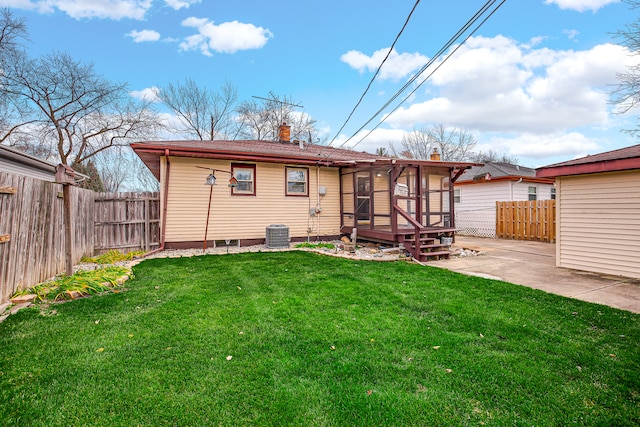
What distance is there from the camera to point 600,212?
5.91 meters

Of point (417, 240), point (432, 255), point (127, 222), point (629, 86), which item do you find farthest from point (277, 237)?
point (629, 86)

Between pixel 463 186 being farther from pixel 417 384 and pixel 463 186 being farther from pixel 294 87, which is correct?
pixel 417 384

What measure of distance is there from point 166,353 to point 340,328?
5.66 feet

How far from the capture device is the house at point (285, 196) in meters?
8.31

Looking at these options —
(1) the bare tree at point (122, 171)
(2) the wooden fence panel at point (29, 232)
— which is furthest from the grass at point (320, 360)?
(1) the bare tree at point (122, 171)

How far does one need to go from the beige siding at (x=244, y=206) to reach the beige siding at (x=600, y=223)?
6.31 metres

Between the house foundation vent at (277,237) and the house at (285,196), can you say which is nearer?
the house at (285,196)

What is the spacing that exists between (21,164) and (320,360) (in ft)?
28.5

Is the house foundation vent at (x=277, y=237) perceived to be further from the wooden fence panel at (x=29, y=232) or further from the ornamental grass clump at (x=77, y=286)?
the wooden fence panel at (x=29, y=232)

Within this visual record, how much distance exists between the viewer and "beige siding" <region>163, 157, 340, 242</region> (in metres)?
8.55

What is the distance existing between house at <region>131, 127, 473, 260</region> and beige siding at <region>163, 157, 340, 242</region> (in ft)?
0.09

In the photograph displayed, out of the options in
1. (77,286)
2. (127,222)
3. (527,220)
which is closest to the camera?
(77,286)

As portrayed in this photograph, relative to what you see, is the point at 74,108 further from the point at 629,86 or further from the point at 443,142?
the point at 443,142

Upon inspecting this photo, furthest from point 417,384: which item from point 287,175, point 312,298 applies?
point 287,175
